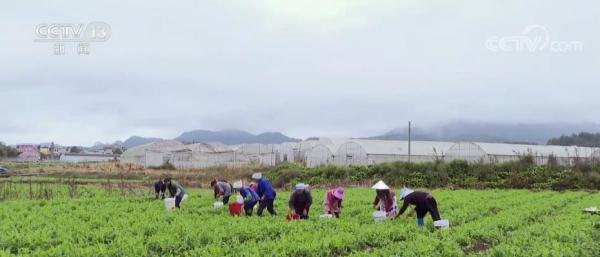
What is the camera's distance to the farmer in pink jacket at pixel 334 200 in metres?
15.2

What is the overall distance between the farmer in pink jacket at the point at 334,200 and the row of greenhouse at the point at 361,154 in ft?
89.6

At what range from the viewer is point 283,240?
1048 centimetres

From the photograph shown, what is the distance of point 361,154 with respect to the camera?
48812 mm

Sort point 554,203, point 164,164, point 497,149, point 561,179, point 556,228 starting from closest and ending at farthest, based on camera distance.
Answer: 1. point 556,228
2. point 554,203
3. point 561,179
4. point 497,149
5. point 164,164

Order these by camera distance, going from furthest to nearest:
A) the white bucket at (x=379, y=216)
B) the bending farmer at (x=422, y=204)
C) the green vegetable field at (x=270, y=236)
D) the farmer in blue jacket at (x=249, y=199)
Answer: the farmer in blue jacket at (x=249, y=199) < the white bucket at (x=379, y=216) < the bending farmer at (x=422, y=204) < the green vegetable field at (x=270, y=236)

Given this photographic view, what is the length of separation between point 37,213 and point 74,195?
28.7ft

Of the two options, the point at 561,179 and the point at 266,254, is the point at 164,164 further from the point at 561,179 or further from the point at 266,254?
the point at 266,254

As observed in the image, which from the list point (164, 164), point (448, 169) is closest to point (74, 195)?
point (448, 169)

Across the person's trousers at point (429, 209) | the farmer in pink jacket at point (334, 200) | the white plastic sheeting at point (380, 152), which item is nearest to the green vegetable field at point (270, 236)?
the person's trousers at point (429, 209)

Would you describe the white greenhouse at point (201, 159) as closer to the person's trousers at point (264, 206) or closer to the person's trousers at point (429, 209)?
the person's trousers at point (264, 206)

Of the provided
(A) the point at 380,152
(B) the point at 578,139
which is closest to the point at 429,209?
(A) the point at 380,152

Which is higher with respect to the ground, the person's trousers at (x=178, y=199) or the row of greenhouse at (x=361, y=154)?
the row of greenhouse at (x=361, y=154)

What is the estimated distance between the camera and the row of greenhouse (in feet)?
148

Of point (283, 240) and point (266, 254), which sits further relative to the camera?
point (283, 240)
